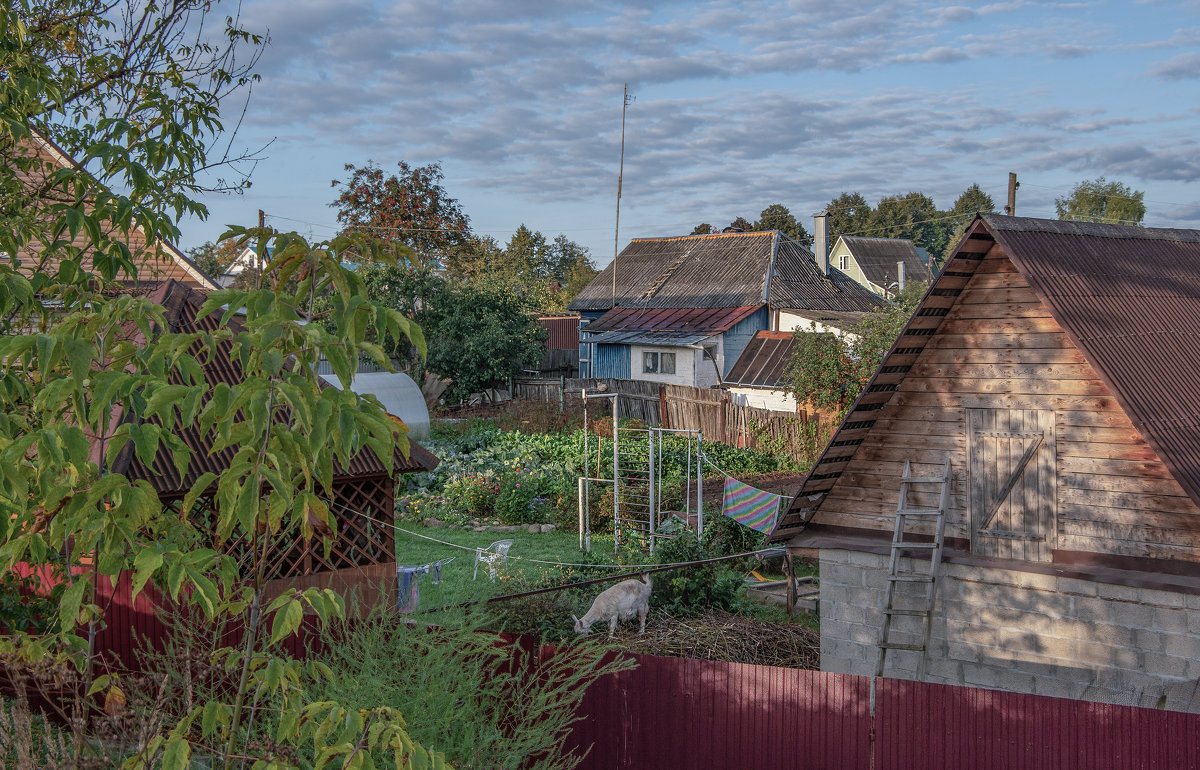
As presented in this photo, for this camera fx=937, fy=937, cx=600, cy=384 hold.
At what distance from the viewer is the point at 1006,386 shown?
8305 millimetres

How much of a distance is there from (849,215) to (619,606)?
85.9 meters

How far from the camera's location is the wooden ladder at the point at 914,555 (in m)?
8.16

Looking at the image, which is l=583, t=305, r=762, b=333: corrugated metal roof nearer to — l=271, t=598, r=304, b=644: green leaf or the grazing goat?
the grazing goat

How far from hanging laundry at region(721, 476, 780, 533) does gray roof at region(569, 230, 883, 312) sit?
19194 mm

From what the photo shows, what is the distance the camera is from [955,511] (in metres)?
8.61

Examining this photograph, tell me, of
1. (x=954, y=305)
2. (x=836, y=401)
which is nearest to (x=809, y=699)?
(x=954, y=305)

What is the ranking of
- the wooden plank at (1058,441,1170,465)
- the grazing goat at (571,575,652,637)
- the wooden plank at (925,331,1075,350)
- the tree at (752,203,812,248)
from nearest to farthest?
the wooden plank at (1058,441,1170,465) < the wooden plank at (925,331,1075,350) < the grazing goat at (571,575,652,637) < the tree at (752,203,812,248)

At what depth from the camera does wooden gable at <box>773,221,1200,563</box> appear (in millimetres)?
7664

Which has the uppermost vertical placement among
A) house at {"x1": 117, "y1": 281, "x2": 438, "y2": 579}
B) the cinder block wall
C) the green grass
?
house at {"x1": 117, "y1": 281, "x2": 438, "y2": 579}

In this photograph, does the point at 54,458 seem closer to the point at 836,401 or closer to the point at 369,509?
the point at 369,509

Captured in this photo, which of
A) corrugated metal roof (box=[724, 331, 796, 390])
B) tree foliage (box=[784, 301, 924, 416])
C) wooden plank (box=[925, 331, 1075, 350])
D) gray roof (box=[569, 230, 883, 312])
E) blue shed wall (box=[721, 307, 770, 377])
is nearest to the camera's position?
wooden plank (box=[925, 331, 1075, 350])

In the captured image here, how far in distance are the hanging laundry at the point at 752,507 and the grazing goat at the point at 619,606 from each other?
4467mm

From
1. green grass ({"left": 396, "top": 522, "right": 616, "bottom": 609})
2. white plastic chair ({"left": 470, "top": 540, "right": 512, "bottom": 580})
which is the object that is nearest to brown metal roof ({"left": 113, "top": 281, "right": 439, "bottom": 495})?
green grass ({"left": 396, "top": 522, "right": 616, "bottom": 609})

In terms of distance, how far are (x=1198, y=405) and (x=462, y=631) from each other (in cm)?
617
